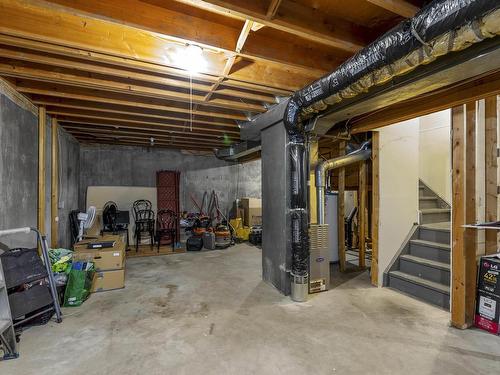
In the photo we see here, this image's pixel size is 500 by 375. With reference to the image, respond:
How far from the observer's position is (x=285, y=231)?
125 inches

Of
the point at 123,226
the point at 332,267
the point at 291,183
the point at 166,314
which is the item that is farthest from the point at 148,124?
the point at 332,267

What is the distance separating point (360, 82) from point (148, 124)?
3.64m

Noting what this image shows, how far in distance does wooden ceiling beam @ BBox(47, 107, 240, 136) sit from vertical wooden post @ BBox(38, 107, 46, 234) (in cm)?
18

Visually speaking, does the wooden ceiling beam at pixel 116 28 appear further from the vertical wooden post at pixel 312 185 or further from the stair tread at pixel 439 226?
the stair tread at pixel 439 226

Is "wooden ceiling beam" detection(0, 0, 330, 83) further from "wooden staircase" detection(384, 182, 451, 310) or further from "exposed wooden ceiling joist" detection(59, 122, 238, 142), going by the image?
"wooden staircase" detection(384, 182, 451, 310)

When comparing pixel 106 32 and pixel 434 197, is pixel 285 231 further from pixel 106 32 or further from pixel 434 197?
pixel 434 197

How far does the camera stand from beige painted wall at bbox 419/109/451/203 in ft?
14.9

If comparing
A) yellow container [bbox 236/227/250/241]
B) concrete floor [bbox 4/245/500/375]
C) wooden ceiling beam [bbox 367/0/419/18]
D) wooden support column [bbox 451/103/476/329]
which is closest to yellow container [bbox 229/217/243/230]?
yellow container [bbox 236/227/250/241]

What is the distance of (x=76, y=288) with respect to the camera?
2918 mm

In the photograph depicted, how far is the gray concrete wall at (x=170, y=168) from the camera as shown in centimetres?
629

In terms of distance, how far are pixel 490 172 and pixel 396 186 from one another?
114 cm

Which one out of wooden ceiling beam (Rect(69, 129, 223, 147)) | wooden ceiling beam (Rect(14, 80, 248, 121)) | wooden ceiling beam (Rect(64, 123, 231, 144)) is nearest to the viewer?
wooden ceiling beam (Rect(14, 80, 248, 121))

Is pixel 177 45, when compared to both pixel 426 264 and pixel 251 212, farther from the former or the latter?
pixel 251 212

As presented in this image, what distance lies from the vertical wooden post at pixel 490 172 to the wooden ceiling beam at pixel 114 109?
129 inches
